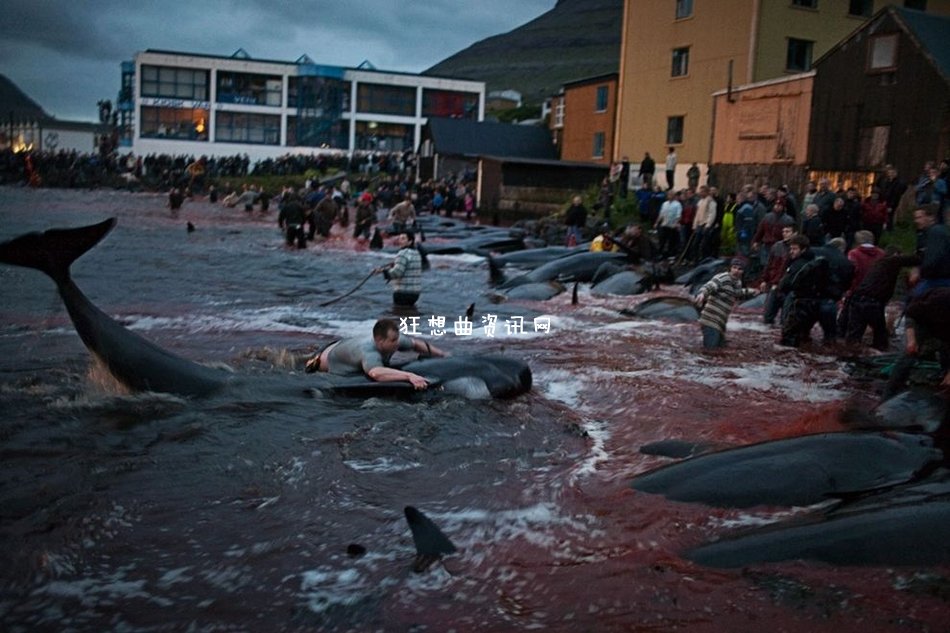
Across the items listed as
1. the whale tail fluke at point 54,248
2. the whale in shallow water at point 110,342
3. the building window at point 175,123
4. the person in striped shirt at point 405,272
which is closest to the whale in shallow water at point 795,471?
the whale in shallow water at point 110,342

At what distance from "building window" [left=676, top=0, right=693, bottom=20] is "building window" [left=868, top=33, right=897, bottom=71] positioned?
43.4 ft

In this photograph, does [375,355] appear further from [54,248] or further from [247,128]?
[247,128]

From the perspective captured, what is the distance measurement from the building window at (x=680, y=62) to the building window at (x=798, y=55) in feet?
14.2

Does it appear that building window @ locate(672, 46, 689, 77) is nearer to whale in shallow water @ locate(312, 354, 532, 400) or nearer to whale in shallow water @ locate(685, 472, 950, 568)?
whale in shallow water @ locate(312, 354, 532, 400)

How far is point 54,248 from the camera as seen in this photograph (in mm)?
8852

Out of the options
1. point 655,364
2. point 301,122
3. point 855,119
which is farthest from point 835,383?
point 301,122

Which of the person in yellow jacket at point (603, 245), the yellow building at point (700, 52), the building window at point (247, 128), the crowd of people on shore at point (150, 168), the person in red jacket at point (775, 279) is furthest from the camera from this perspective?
the building window at point (247, 128)

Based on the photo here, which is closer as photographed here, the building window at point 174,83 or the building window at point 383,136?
the building window at point 174,83

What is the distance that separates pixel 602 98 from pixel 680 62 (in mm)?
9034

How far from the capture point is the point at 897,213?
74.6ft

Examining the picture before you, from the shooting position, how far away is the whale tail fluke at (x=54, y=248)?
876cm

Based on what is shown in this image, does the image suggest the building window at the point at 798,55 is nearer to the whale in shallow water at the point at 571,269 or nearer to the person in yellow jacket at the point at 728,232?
the person in yellow jacket at the point at 728,232

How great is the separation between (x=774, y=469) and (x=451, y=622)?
3.10m

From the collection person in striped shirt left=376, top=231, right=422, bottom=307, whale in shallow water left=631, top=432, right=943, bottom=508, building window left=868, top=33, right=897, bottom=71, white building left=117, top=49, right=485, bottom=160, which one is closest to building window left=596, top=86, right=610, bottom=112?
building window left=868, top=33, right=897, bottom=71
